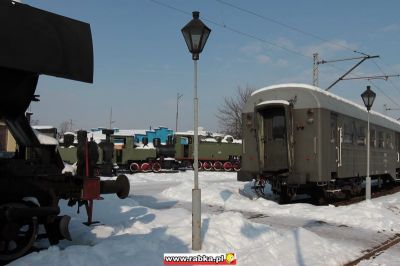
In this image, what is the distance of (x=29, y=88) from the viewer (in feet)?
20.5

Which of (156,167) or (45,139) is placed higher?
(45,139)

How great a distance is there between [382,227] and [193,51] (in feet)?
20.7

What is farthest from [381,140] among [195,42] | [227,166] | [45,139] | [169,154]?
[227,166]

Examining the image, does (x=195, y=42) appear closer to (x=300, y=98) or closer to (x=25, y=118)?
(x=25, y=118)

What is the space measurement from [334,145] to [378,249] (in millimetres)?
5763

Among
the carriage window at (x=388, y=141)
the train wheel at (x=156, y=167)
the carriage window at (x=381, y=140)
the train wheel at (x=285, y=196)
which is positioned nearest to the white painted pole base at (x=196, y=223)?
the train wheel at (x=285, y=196)

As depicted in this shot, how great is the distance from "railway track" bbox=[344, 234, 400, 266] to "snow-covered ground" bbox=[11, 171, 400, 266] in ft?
0.37

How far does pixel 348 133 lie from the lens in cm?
1492

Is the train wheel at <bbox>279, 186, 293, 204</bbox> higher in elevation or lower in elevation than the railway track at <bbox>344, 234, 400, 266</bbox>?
higher

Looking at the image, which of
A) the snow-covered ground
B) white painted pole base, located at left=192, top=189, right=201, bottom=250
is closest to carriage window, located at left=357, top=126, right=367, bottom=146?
the snow-covered ground

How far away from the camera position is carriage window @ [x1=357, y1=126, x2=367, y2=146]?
51.9ft

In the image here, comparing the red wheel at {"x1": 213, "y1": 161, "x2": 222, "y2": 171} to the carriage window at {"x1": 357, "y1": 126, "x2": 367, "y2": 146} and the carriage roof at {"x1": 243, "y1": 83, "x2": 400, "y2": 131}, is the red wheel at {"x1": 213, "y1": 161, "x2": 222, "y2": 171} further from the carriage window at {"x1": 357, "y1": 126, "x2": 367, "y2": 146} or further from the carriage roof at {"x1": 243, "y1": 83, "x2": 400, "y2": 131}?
the carriage roof at {"x1": 243, "y1": 83, "x2": 400, "y2": 131}

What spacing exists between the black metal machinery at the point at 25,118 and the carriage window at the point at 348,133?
991cm

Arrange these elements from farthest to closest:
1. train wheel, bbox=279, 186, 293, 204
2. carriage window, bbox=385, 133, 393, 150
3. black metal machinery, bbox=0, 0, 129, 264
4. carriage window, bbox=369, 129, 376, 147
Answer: carriage window, bbox=385, 133, 393, 150, carriage window, bbox=369, 129, 376, 147, train wheel, bbox=279, 186, 293, 204, black metal machinery, bbox=0, 0, 129, 264
